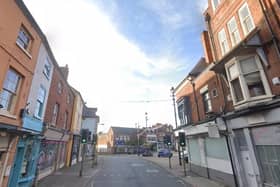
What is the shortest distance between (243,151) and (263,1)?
24.5 ft

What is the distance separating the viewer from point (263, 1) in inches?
310

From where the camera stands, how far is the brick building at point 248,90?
23.9 ft

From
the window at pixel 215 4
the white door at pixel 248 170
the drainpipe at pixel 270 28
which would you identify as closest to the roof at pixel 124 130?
the window at pixel 215 4

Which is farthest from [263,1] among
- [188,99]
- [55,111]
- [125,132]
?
[125,132]

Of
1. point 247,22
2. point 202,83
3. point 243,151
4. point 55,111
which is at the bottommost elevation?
point 243,151

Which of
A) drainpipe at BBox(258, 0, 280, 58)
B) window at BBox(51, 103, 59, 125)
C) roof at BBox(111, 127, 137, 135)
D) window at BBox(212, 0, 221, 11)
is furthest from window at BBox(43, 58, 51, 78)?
roof at BBox(111, 127, 137, 135)

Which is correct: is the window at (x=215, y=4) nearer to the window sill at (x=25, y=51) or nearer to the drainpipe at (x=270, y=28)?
the drainpipe at (x=270, y=28)

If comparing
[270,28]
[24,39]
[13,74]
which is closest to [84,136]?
[13,74]

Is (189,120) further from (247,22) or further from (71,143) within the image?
(71,143)

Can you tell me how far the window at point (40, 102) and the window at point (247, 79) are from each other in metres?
12.1

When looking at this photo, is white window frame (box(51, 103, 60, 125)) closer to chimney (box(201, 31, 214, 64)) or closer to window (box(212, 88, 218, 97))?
window (box(212, 88, 218, 97))

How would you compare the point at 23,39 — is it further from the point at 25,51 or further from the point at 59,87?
the point at 59,87

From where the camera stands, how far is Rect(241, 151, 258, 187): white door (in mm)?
8273

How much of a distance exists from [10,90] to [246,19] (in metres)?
12.6
